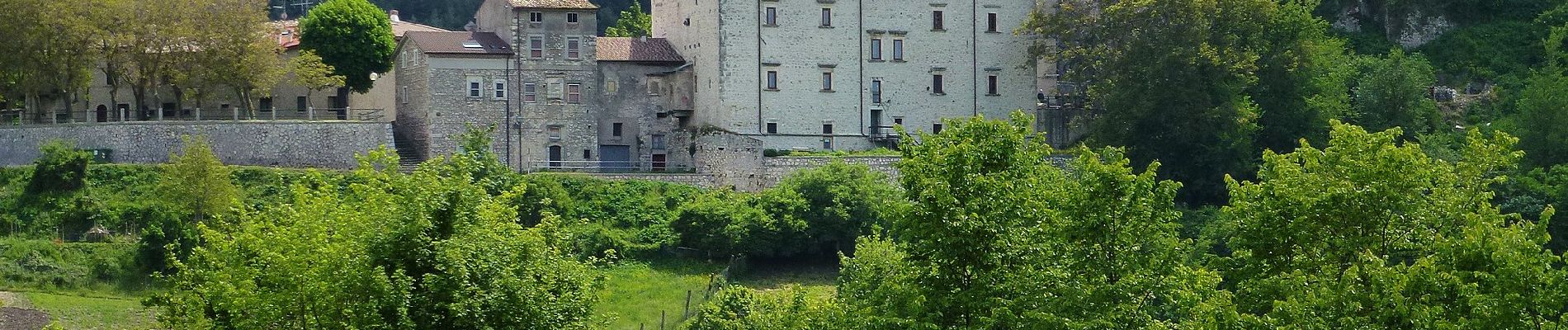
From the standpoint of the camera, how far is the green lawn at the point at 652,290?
59.2 meters

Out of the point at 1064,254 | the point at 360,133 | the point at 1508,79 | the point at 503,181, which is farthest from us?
the point at 1508,79

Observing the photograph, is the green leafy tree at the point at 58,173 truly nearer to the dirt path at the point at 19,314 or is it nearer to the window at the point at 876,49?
the dirt path at the point at 19,314

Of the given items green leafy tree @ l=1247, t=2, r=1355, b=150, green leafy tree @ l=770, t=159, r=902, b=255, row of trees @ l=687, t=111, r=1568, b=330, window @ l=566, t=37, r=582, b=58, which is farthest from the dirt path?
green leafy tree @ l=1247, t=2, r=1355, b=150

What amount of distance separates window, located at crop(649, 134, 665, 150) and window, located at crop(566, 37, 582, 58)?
3.44 m

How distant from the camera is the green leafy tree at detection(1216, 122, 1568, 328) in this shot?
30.7 metres

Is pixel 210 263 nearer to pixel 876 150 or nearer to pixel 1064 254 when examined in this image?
pixel 1064 254

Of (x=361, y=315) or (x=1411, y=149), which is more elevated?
(x=1411, y=149)

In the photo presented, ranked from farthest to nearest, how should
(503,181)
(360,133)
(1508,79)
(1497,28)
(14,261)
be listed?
(1497,28) < (1508,79) < (360,133) < (14,261) < (503,181)

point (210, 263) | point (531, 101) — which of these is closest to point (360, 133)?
point (531, 101)

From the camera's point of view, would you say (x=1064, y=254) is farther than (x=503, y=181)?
No

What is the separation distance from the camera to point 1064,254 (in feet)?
112

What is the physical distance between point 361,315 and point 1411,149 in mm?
14877

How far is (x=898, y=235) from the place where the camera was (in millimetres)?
35156

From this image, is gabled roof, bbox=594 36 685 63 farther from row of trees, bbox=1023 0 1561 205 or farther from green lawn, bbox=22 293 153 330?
green lawn, bbox=22 293 153 330
